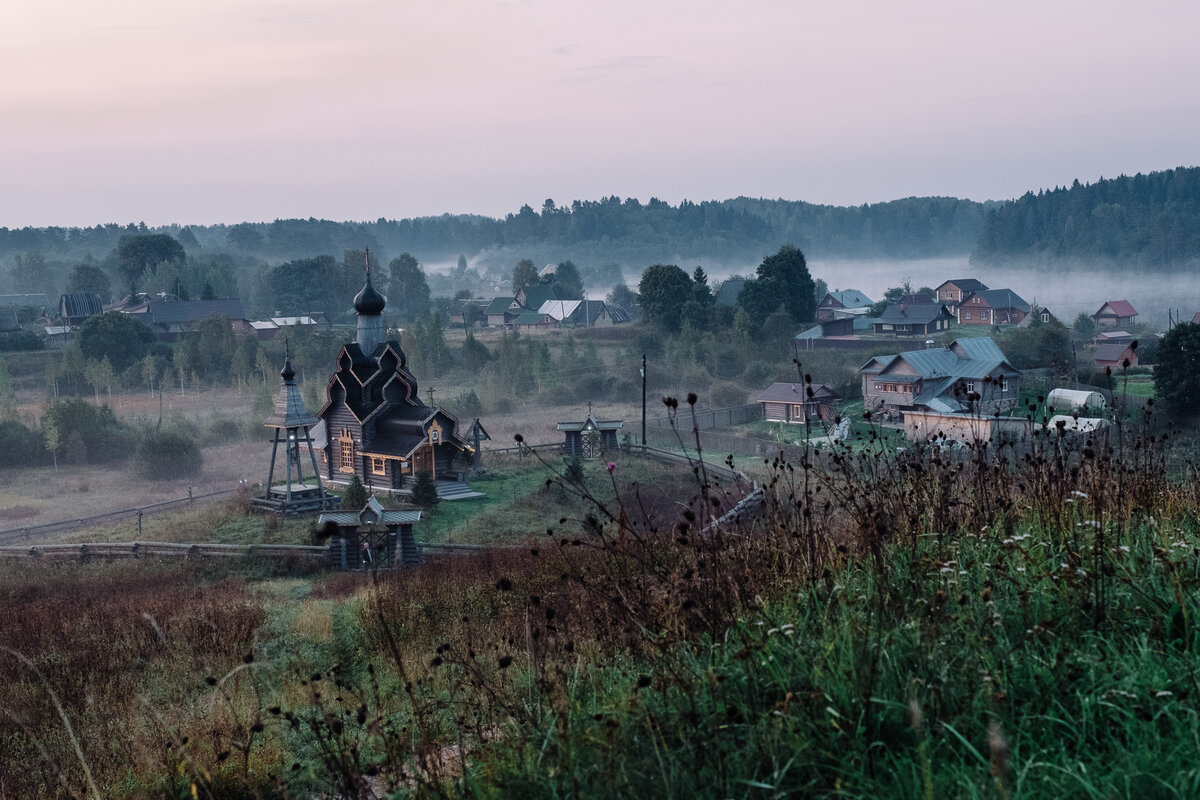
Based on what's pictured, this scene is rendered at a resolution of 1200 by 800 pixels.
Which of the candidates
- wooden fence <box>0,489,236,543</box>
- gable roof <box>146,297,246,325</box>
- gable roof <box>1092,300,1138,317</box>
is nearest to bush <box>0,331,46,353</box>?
gable roof <box>146,297,246,325</box>

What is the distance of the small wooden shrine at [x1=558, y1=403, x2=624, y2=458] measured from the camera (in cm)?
3494

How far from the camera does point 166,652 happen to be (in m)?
10.7

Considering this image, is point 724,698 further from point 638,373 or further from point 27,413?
point 638,373

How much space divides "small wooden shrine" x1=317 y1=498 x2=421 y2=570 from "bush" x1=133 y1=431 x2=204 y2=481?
17079 millimetres

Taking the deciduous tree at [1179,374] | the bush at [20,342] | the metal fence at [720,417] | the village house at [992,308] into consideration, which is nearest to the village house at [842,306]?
the village house at [992,308]

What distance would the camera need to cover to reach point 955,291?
79750 millimetres

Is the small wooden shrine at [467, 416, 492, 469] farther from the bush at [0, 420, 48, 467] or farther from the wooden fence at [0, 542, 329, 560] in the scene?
the bush at [0, 420, 48, 467]

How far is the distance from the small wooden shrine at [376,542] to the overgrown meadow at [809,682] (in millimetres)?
11756

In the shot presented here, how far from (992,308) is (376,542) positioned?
207 feet

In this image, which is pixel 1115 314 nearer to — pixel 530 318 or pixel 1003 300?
pixel 1003 300

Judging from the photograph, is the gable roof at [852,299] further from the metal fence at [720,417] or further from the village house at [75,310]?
the village house at [75,310]

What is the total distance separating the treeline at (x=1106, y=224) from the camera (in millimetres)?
115750

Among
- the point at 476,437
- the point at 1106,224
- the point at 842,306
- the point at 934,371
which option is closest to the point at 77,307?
the point at 476,437

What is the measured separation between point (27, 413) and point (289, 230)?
12540 cm
